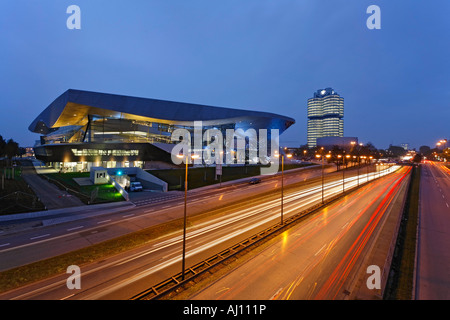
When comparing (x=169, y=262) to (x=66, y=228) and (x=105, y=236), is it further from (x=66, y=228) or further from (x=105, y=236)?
(x=66, y=228)

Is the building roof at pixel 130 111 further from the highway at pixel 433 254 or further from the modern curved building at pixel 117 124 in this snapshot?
the highway at pixel 433 254

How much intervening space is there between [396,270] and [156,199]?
82.1ft

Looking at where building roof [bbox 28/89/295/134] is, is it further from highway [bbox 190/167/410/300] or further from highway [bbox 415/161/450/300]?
highway [bbox 190/167/410/300]

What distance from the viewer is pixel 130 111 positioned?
47500 millimetres

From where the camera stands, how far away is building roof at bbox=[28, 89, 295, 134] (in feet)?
140

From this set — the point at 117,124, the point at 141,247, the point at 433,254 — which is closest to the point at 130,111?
the point at 117,124

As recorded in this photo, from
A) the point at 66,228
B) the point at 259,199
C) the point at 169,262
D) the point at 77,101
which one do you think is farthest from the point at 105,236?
the point at 77,101

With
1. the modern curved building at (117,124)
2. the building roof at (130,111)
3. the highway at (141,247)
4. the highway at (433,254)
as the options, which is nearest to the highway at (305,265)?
the highway at (433,254)

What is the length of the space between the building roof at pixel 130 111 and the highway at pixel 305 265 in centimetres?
4354

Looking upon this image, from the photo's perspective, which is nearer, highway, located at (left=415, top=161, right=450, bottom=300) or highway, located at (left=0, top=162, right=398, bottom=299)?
highway, located at (left=0, top=162, right=398, bottom=299)

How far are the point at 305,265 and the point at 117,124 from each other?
190ft

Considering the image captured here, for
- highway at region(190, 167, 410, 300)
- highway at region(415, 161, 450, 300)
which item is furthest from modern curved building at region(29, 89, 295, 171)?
highway at region(415, 161, 450, 300)

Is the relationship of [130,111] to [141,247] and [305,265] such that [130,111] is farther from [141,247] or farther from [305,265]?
[305,265]
